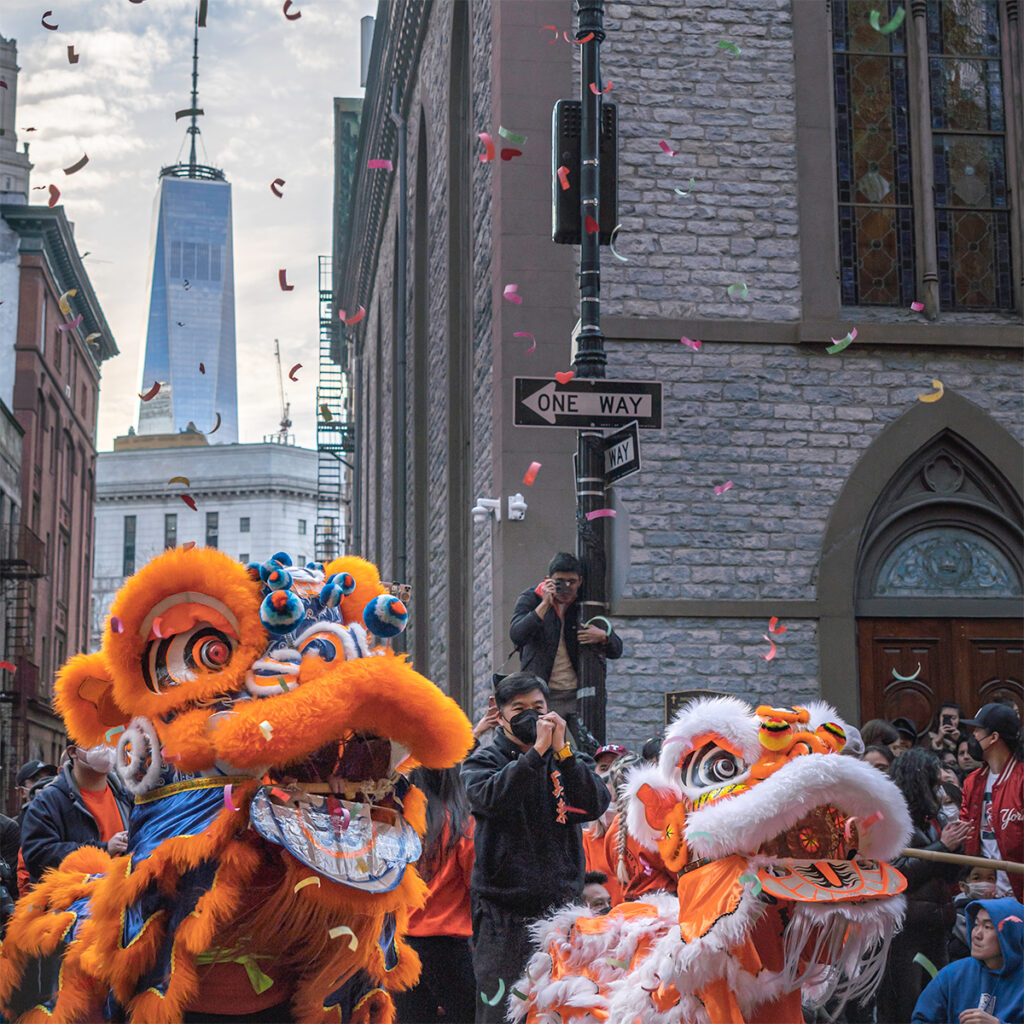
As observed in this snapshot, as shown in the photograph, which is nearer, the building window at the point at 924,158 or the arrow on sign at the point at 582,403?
the arrow on sign at the point at 582,403

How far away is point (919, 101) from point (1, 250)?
39.5m

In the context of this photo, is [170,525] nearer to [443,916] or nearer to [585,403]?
[585,403]

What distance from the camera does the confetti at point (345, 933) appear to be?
367 centimetres

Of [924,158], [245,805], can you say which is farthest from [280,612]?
[924,158]

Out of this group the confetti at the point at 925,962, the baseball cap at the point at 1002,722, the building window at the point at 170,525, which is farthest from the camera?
the building window at the point at 170,525

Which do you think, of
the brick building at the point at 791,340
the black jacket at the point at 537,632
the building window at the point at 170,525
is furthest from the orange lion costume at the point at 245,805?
the building window at the point at 170,525

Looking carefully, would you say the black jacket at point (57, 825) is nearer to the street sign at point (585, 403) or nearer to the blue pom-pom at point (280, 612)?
the blue pom-pom at point (280, 612)

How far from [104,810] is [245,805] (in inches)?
144

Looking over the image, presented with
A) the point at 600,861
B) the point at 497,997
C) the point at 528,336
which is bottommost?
the point at 497,997

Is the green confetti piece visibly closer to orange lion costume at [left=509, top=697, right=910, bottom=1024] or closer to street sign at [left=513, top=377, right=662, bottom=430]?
street sign at [left=513, top=377, right=662, bottom=430]

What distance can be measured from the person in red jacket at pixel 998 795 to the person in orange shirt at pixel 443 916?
3.11 metres

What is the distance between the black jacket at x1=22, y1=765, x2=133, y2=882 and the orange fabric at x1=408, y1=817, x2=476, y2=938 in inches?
55.4

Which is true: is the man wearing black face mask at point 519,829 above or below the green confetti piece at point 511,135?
below

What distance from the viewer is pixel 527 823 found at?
6109 mm
